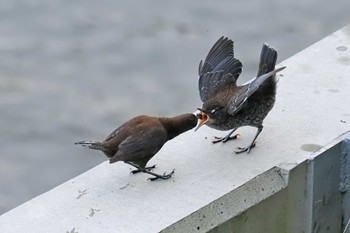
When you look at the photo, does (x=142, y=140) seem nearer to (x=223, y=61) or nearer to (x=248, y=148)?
(x=248, y=148)

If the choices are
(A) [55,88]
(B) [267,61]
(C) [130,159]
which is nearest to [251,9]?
(A) [55,88]

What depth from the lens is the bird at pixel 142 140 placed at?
470 cm

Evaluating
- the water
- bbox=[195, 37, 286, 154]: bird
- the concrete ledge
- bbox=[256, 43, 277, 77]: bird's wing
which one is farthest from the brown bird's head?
the water

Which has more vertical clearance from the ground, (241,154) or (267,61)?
(267,61)

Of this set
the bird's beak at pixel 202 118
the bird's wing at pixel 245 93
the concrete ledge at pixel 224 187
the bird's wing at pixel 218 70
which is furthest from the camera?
the bird's wing at pixel 218 70

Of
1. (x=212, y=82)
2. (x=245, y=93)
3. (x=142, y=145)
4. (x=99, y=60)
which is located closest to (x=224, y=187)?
(x=142, y=145)

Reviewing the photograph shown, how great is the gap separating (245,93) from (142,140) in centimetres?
58

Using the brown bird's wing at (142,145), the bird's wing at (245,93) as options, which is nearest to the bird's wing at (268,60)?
the bird's wing at (245,93)

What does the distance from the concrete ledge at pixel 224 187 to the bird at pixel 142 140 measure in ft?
0.37

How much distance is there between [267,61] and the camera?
514cm

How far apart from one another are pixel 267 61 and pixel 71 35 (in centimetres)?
414

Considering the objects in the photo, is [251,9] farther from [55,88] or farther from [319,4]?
[55,88]

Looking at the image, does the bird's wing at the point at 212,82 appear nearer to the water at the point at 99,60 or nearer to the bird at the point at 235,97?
the bird at the point at 235,97

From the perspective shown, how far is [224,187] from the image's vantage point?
15.2 ft
